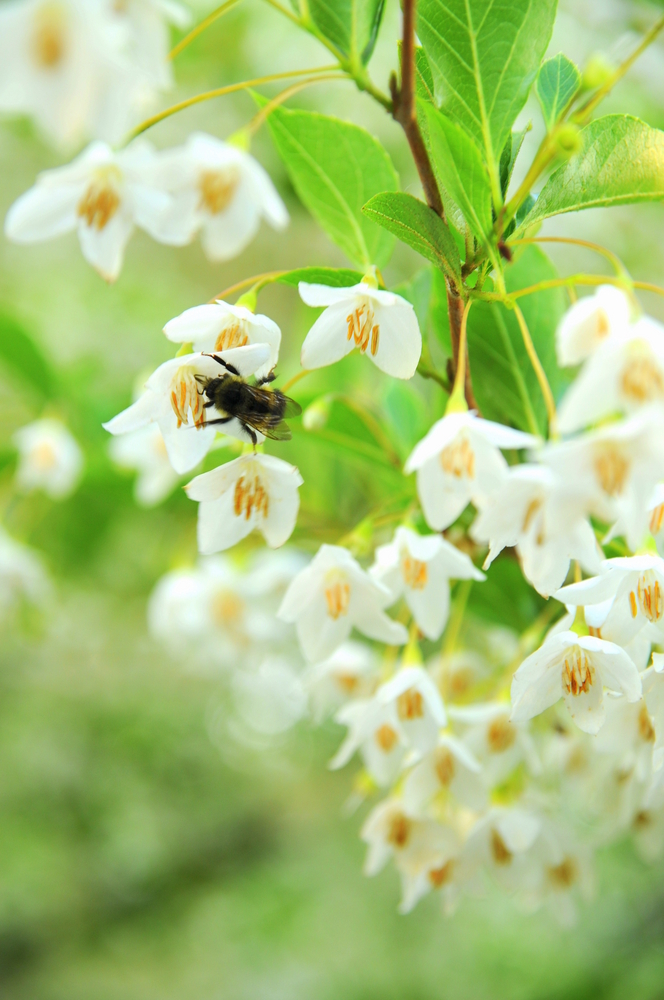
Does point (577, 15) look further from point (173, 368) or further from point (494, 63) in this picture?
point (173, 368)

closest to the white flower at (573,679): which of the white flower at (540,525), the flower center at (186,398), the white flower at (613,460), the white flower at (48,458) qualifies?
the white flower at (540,525)

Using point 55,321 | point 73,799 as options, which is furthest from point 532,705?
point 55,321

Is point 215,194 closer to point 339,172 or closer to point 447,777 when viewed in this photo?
point 339,172

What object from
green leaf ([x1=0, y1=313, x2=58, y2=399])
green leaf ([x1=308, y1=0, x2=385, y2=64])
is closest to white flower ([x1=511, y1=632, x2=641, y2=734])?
green leaf ([x1=308, y1=0, x2=385, y2=64])

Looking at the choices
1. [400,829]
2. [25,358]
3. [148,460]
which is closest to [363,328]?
[400,829]

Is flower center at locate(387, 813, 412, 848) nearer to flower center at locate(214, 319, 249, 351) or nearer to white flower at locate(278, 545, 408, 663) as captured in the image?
white flower at locate(278, 545, 408, 663)
